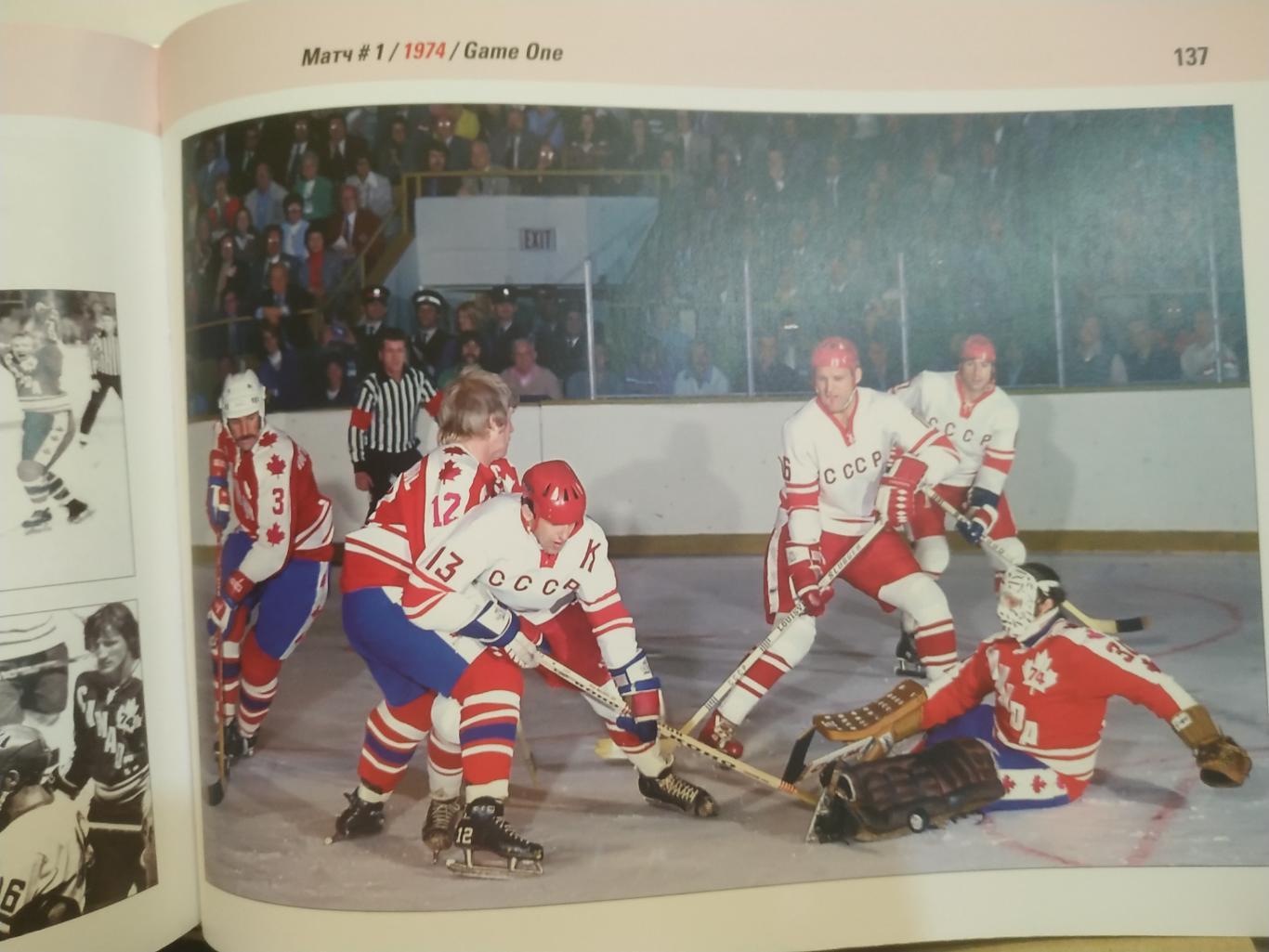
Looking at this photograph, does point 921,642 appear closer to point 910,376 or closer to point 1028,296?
point 910,376

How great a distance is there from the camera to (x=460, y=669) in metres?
1.31

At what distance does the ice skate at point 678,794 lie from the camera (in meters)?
1.34

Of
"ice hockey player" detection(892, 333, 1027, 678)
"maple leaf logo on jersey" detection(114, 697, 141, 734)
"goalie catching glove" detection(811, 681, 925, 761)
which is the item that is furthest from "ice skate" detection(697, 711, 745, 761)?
"maple leaf logo on jersey" detection(114, 697, 141, 734)

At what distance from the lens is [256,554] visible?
53.0 inches

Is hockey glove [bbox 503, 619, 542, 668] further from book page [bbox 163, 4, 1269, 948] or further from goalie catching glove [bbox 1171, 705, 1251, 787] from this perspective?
goalie catching glove [bbox 1171, 705, 1251, 787]

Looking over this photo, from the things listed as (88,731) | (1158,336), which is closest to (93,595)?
(88,731)

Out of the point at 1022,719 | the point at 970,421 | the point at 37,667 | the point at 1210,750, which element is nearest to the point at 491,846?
the point at 37,667

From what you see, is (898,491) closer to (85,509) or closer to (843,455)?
(843,455)

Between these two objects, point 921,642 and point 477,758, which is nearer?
point 477,758

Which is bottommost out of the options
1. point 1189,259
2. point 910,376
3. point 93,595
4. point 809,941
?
point 809,941

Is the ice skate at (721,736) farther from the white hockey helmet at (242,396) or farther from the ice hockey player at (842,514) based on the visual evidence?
the white hockey helmet at (242,396)

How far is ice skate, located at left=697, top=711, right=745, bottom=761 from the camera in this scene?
1.36 metres

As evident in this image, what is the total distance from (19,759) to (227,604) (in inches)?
12.0

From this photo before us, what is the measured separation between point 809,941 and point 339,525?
816 millimetres
